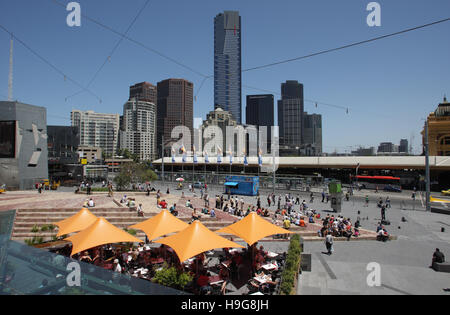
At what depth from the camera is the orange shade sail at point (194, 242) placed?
9002 mm

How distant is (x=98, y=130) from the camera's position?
174000mm

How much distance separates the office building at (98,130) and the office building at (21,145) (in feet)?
440

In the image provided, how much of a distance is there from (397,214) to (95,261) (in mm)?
26726

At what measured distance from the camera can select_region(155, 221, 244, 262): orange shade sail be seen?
29.5ft

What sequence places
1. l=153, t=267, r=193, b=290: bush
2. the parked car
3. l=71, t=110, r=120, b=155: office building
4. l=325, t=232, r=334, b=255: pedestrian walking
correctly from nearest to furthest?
l=153, t=267, r=193, b=290: bush → l=325, t=232, r=334, b=255: pedestrian walking → the parked car → l=71, t=110, r=120, b=155: office building

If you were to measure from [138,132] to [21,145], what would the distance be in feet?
498

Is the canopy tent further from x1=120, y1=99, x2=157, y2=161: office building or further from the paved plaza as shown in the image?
x1=120, y1=99, x2=157, y2=161: office building

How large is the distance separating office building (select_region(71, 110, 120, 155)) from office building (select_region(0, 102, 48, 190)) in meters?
134

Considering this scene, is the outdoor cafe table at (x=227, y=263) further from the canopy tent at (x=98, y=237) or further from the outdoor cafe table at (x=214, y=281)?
the canopy tent at (x=98, y=237)

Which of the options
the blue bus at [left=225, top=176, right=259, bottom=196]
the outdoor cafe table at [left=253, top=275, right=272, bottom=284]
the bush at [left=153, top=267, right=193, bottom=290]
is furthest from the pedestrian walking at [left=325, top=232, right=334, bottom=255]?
the blue bus at [left=225, top=176, right=259, bottom=196]

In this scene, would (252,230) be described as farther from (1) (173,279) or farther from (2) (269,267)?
(1) (173,279)

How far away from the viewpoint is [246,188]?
36.7 metres

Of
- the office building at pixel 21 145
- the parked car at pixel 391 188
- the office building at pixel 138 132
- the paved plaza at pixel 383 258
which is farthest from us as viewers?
the office building at pixel 138 132

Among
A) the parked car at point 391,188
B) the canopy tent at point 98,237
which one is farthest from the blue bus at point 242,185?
the canopy tent at point 98,237
